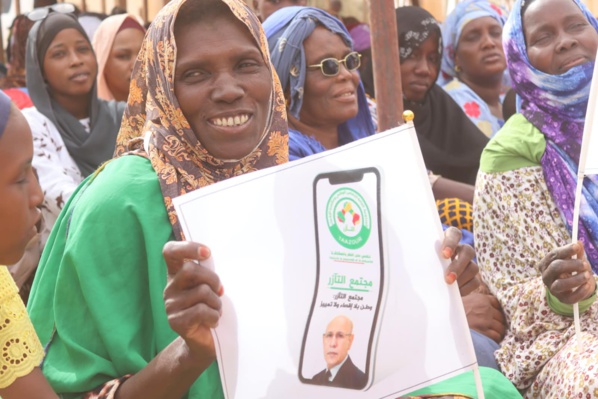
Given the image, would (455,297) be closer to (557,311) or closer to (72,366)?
(72,366)

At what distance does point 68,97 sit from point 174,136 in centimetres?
347

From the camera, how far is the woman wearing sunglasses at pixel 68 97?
19.1ft

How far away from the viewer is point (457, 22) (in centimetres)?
684

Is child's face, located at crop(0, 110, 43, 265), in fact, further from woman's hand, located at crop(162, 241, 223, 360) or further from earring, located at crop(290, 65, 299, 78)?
earring, located at crop(290, 65, 299, 78)

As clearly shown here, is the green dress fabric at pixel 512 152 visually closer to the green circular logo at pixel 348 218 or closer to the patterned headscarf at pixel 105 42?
the green circular logo at pixel 348 218

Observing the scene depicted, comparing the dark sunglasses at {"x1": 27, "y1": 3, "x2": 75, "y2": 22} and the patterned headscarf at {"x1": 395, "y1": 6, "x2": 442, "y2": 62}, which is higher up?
the dark sunglasses at {"x1": 27, "y1": 3, "x2": 75, "y2": 22}

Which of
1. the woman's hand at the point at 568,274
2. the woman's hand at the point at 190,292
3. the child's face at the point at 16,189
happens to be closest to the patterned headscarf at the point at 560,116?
the woman's hand at the point at 568,274

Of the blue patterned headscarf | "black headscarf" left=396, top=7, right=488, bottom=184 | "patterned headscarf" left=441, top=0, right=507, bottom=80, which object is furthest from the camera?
"patterned headscarf" left=441, top=0, right=507, bottom=80

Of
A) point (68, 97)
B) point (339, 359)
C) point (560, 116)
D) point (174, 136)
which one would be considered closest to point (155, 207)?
point (174, 136)

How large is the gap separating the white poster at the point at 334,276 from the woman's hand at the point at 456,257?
23mm

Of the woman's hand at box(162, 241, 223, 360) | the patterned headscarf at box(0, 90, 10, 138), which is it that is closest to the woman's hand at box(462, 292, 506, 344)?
the woman's hand at box(162, 241, 223, 360)

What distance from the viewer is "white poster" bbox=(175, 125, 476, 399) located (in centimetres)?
235

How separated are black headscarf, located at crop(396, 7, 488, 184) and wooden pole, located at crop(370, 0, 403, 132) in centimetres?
139

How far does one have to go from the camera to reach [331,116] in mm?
4516
